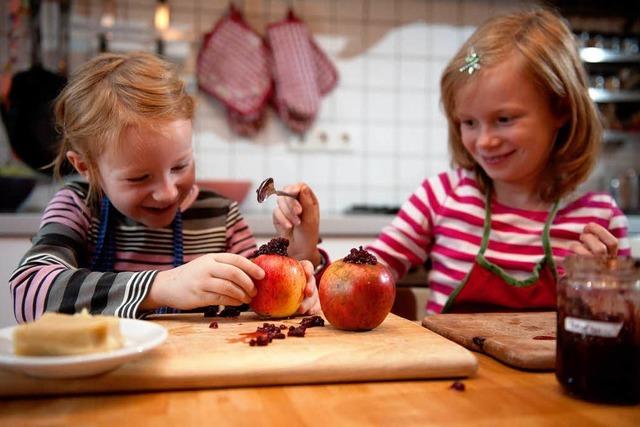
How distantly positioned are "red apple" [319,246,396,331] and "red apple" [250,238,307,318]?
0.06 meters

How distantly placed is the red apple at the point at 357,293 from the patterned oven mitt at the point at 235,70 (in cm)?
169

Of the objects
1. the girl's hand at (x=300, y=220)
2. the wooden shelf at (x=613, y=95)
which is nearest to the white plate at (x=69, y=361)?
the girl's hand at (x=300, y=220)

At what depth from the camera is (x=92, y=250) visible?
46.9 inches

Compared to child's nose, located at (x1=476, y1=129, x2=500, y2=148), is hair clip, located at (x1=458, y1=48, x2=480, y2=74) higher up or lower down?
higher up

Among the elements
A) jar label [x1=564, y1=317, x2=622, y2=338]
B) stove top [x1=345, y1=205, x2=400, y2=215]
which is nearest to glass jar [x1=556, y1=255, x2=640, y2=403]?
jar label [x1=564, y1=317, x2=622, y2=338]

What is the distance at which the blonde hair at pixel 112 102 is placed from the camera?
103 cm

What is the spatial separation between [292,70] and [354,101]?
331mm

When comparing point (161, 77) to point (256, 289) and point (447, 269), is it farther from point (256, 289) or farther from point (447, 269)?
point (447, 269)

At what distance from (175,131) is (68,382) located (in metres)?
0.51

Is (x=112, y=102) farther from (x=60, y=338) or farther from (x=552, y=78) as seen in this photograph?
(x=552, y=78)

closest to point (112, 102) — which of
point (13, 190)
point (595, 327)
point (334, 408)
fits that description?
point (334, 408)

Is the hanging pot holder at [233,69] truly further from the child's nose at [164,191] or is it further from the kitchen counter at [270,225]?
the child's nose at [164,191]

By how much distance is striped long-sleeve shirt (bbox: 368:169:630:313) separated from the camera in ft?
4.43

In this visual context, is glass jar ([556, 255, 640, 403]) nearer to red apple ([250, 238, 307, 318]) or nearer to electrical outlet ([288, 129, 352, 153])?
red apple ([250, 238, 307, 318])
